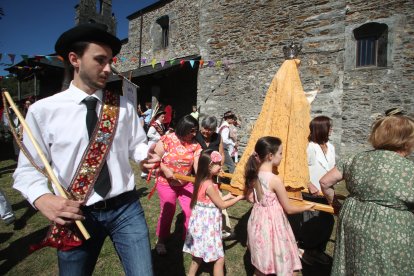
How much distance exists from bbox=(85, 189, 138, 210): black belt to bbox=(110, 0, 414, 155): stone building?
7655mm

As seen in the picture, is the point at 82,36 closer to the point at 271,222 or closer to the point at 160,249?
the point at 271,222

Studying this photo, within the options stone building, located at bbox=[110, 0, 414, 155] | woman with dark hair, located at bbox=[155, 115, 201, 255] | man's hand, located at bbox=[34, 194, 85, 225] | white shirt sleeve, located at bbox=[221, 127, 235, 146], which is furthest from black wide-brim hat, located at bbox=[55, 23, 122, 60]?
stone building, located at bbox=[110, 0, 414, 155]

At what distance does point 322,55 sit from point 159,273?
7.74 m

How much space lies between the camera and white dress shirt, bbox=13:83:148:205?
1.36 m

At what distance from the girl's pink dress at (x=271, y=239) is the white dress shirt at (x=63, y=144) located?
4.36 ft

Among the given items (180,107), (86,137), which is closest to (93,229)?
(86,137)

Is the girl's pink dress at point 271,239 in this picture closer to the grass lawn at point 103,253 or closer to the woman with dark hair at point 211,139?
the grass lawn at point 103,253

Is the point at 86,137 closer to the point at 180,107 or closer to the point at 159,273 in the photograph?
the point at 159,273

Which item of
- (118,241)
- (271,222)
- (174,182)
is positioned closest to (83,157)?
(118,241)

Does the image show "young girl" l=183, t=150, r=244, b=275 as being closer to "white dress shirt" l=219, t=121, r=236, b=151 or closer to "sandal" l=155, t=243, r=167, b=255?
"sandal" l=155, t=243, r=167, b=255

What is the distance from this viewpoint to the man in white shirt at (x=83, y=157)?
1445 millimetres

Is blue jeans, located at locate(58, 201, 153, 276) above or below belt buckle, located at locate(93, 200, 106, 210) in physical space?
below

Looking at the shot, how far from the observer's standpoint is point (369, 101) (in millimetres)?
8602

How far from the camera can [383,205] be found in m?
1.84
